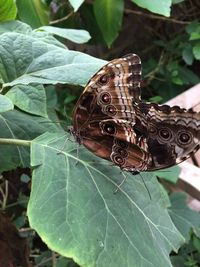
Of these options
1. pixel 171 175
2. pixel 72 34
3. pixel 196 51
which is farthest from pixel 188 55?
pixel 72 34

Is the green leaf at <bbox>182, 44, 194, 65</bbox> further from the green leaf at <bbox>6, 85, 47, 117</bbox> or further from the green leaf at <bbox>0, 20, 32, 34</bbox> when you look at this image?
the green leaf at <bbox>6, 85, 47, 117</bbox>

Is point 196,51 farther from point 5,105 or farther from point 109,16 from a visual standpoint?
point 5,105

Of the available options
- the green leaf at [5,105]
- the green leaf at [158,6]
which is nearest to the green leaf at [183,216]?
the green leaf at [158,6]

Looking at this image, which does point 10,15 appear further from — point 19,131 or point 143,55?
point 143,55

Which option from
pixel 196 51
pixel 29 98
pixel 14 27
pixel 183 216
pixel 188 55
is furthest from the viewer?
pixel 188 55

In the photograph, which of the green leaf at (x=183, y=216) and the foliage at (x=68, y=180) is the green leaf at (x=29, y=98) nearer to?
the foliage at (x=68, y=180)

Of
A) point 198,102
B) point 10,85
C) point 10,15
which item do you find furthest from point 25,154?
point 198,102

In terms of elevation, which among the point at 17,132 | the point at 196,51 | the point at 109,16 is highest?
the point at 17,132
